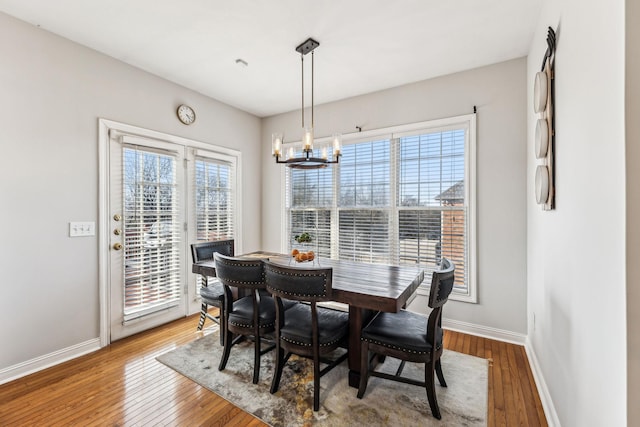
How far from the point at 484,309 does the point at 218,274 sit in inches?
107

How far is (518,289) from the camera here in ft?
9.64

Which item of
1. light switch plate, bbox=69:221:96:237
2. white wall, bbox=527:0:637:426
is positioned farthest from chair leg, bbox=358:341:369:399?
light switch plate, bbox=69:221:96:237

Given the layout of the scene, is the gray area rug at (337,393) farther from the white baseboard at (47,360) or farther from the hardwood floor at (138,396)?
the white baseboard at (47,360)

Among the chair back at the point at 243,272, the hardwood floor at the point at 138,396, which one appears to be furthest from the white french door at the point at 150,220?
the chair back at the point at 243,272

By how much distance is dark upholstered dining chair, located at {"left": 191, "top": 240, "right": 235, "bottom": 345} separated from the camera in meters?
2.72

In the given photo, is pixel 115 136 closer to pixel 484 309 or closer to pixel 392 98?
pixel 392 98

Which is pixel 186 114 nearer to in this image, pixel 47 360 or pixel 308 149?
pixel 308 149

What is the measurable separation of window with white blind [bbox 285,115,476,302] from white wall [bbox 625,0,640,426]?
2.33 metres

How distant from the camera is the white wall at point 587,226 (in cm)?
97

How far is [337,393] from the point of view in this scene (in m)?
2.12

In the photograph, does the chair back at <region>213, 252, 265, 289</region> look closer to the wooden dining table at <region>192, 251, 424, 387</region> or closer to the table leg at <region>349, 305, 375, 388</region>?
the wooden dining table at <region>192, 251, 424, 387</region>

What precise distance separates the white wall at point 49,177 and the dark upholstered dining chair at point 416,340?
262 centimetres

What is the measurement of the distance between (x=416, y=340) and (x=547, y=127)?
1617mm

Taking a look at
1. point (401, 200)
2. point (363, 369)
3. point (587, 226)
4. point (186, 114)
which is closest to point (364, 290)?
point (363, 369)
